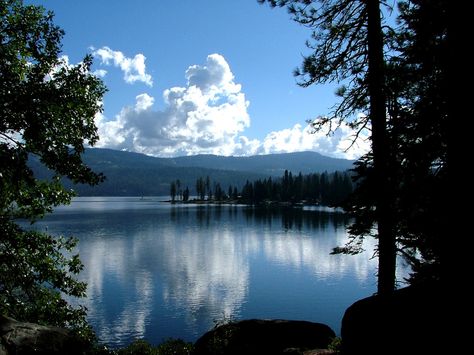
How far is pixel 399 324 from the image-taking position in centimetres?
791

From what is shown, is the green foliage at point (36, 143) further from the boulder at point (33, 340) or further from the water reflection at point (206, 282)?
the water reflection at point (206, 282)

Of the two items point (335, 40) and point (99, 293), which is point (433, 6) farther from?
point (99, 293)

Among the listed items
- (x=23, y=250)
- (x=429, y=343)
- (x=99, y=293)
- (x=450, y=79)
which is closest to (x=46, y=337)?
(x=23, y=250)

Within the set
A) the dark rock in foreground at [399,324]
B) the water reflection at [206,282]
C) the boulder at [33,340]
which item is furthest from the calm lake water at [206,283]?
the dark rock in foreground at [399,324]

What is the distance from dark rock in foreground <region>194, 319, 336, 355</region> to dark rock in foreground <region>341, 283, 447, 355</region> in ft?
20.5

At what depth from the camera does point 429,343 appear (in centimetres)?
690

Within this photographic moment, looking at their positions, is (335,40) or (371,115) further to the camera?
(335,40)

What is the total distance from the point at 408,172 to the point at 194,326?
2125cm

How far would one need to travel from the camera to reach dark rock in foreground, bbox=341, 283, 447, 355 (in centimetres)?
704

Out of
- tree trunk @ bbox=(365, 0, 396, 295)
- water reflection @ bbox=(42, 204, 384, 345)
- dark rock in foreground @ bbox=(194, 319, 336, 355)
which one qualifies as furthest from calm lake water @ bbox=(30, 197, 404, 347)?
tree trunk @ bbox=(365, 0, 396, 295)

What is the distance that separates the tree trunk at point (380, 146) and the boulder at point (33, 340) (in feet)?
32.6

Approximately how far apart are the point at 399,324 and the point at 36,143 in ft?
30.7

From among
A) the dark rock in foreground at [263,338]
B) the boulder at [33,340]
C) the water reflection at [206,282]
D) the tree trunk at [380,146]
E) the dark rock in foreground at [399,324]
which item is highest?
the tree trunk at [380,146]

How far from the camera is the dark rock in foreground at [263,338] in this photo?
14.9 m
